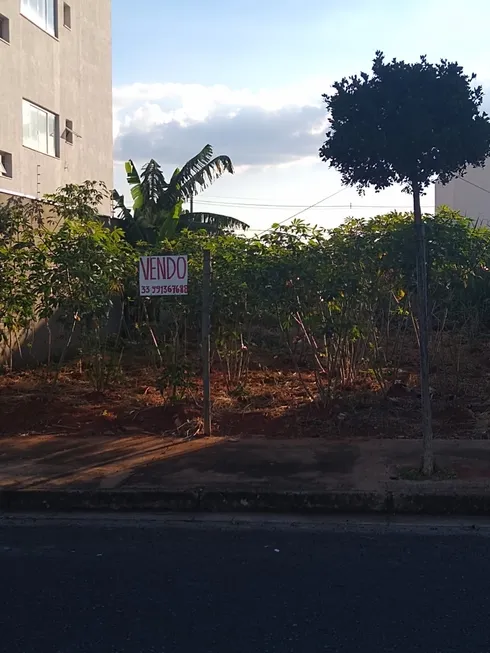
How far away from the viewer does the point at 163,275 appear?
863 cm

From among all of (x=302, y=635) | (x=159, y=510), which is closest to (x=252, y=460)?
(x=159, y=510)

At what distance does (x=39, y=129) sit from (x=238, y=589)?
16.6m

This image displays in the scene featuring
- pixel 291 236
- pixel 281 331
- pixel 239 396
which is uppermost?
pixel 291 236

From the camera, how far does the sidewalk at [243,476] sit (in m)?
6.72

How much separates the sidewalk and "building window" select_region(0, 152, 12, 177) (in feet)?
34.6

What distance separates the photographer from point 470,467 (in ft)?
24.5

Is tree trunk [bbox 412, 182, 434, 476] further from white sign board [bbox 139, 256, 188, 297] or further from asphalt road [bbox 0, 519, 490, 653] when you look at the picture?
white sign board [bbox 139, 256, 188, 297]

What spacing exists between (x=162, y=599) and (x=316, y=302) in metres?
5.18

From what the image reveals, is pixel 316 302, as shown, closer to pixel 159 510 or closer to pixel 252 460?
pixel 252 460

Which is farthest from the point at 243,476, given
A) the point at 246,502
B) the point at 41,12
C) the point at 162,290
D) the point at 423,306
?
the point at 41,12

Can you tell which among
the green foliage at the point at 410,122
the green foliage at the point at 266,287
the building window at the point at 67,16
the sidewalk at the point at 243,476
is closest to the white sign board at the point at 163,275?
the green foliage at the point at 266,287

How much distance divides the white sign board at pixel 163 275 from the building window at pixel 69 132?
13403mm

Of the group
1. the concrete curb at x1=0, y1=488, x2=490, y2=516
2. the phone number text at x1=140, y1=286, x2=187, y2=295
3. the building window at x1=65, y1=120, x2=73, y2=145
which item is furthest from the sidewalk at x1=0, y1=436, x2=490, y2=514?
the building window at x1=65, y1=120, x2=73, y2=145

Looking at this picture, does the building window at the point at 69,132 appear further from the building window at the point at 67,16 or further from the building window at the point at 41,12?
the building window at the point at 67,16
